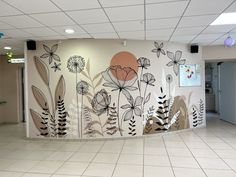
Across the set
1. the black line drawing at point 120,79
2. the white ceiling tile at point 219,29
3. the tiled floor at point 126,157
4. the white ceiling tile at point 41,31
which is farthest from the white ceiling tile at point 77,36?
the white ceiling tile at point 219,29

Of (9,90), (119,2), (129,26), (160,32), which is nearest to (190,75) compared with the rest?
(160,32)

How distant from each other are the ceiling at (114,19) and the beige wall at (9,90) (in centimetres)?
316

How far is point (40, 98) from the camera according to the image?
554 centimetres

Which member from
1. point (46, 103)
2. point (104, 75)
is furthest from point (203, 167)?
point (46, 103)

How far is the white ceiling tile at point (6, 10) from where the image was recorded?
3.11 metres

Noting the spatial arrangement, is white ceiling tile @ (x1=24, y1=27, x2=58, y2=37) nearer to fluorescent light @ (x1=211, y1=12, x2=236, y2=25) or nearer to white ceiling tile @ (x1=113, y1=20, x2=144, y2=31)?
white ceiling tile @ (x1=113, y1=20, x2=144, y2=31)

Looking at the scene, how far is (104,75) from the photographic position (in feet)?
17.8

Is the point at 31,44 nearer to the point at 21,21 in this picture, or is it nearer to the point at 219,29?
the point at 21,21

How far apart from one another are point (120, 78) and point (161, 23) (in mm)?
1891

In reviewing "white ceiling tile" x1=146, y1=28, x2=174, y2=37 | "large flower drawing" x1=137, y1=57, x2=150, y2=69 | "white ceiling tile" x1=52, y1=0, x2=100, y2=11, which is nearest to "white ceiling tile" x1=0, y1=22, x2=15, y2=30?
"white ceiling tile" x1=52, y1=0, x2=100, y2=11

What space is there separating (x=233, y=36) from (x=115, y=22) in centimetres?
351

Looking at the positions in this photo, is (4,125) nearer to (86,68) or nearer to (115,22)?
(86,68)

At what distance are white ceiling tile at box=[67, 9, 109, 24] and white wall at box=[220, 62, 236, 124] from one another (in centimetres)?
569

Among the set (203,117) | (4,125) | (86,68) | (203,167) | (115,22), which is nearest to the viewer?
(203,167)
